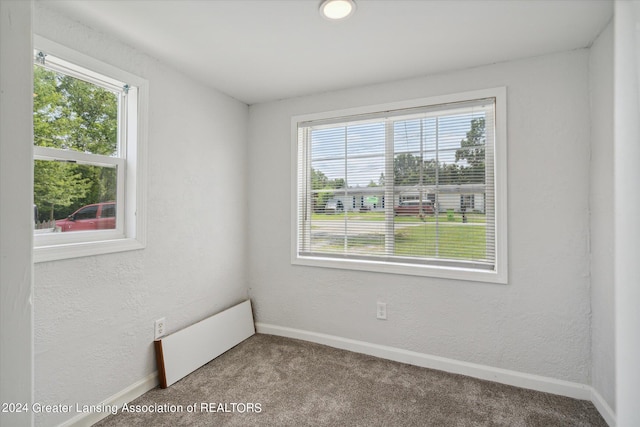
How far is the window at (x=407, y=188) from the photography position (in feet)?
7.36

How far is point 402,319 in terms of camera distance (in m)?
2.44

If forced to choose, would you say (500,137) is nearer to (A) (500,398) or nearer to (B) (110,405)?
(A) (500,398)

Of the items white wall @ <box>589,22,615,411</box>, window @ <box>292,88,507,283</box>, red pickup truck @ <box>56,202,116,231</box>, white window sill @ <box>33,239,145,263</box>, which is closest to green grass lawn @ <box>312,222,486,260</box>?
window @ <box>292,88,507,283</box>

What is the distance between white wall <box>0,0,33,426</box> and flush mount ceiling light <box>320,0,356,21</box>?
1326 mm

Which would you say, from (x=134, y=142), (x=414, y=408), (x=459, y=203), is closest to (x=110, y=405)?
(x=134, y=142)

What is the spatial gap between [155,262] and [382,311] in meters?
1.86

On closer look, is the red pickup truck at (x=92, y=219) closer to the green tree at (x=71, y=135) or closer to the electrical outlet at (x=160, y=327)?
the green tree at (x=71, y=135)

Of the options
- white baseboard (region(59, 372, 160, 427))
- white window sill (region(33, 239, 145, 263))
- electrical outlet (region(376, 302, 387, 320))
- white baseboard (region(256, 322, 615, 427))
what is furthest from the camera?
electrical outlet (region(376, 302, 387, 320))

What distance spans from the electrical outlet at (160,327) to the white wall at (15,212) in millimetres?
1638

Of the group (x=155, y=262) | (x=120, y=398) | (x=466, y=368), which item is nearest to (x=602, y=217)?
(x=466, y=368)

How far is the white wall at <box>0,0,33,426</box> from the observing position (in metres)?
0.56

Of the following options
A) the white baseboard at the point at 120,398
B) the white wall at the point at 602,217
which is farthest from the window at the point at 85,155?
the white wall at the point at 602,217

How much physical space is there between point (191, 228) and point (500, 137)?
2536 mm

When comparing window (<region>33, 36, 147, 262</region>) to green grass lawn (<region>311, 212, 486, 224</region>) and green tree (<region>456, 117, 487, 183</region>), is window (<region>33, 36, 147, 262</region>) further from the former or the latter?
green tree (<region>456, 117, 487, 183</region>)
